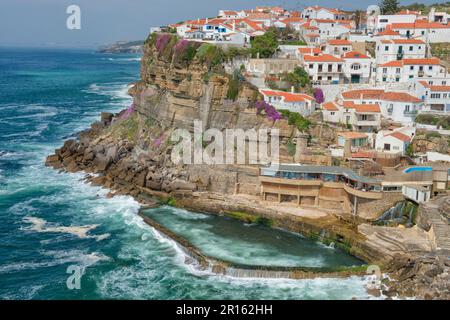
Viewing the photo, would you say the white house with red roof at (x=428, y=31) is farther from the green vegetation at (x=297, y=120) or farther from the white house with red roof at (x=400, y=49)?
the green vegetation at (x=297, y=120)

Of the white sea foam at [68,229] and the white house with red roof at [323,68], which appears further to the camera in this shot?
the white house with red roof at [323,68]

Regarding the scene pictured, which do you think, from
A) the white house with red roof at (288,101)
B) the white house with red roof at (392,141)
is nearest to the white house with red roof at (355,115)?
the white house with red roof at (288,101)

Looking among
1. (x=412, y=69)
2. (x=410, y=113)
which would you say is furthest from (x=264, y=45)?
(x=410, y=113)

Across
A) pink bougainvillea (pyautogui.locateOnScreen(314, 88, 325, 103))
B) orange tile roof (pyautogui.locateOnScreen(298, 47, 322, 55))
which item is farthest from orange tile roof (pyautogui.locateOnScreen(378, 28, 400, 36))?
pink bougainvillea (pyautogui.locateOnScreen(314, 88, 325, 103))

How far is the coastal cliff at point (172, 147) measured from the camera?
123 feet

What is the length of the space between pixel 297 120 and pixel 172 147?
40.6 feet

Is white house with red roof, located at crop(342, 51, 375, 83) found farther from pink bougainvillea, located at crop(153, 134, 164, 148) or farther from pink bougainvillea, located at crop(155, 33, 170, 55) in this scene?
pink bougainvillea, located at crop(153, 134, 164, 148)

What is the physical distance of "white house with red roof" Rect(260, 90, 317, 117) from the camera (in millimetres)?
44562

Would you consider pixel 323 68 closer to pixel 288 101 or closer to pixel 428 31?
pixel 288 101

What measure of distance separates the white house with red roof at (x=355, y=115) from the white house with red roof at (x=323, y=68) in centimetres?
671

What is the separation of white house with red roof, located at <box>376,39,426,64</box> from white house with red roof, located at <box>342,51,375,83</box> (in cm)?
181

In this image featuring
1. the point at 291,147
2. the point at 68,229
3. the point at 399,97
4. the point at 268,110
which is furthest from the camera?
the point at 399,97

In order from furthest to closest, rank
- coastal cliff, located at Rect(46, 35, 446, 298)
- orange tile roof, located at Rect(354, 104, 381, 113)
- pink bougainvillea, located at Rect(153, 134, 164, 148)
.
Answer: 1. pink bougainvillea, located at Rect(153, 134, 164, 148)
2. orange tile roof, located at Rect(354, 104, 381, 113)
3. coastal cliff, located at Rect(46, 35, 446, 298)

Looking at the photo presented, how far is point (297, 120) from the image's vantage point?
4309 centimetres
